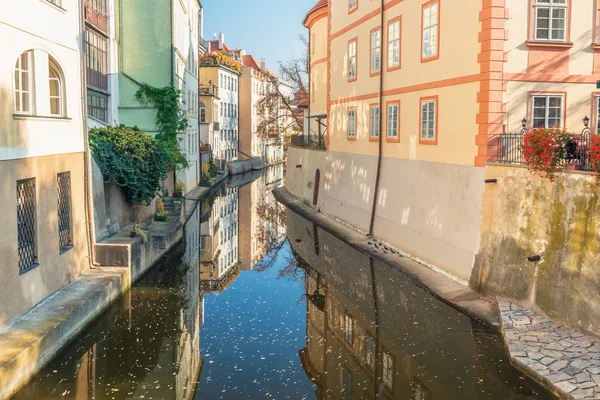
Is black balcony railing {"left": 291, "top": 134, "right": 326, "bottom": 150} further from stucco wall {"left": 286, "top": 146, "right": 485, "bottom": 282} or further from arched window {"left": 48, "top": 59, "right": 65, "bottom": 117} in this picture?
arched window {"left": 48, "top": 59, "right": 65, "bottom": 117}

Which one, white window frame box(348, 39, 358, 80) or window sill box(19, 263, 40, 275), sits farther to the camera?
white window frame box(348, 39, 358, 80)

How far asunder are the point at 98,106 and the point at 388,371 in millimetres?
18197

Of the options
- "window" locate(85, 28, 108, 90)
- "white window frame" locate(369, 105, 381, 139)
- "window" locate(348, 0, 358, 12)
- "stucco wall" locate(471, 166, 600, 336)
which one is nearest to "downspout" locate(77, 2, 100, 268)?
"window" locate(85, 28, 108, 90)

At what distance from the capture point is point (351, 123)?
82.9ft

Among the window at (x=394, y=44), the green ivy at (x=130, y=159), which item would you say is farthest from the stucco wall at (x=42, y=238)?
the window at (x=394, y=44)

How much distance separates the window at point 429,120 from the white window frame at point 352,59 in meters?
7.28

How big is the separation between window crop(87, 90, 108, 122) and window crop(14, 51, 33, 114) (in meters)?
11.8

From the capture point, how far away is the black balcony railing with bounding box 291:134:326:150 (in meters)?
32.1

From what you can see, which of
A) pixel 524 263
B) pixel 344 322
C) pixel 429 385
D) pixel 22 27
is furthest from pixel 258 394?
pixel 22 27

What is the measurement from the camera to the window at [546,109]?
14875 millimetres

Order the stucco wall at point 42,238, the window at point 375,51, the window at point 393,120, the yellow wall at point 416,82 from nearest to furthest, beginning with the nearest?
the stucco wall at point 42,238
the yellow wall at point 416,82
the window at point 393,120
the window at point 375,51

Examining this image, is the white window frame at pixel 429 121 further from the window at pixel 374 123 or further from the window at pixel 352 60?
the window at pixel 352 60

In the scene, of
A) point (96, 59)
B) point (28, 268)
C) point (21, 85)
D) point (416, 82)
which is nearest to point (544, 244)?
point (416, 82)

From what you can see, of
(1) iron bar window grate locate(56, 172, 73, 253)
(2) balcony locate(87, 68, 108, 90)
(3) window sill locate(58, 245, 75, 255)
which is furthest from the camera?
(2) balcony locate(87, 68, 108, 90)
